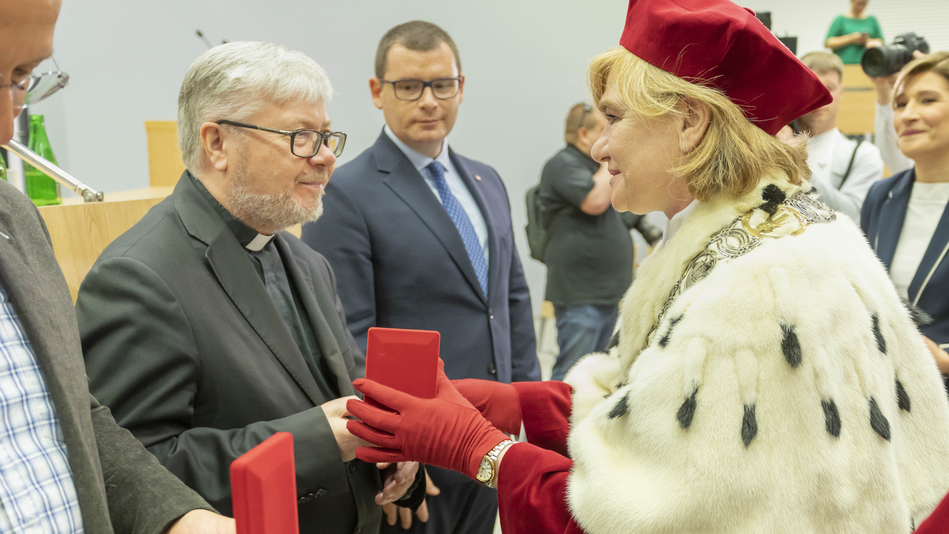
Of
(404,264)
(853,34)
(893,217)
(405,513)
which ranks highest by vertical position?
(853,34)

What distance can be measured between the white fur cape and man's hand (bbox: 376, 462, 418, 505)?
0.63 meters

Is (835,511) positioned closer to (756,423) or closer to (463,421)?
(756,423)

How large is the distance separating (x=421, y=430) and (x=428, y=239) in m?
0.97

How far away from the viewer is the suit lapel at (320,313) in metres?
1.57

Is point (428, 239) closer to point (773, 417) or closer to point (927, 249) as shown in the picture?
point (773, 417)

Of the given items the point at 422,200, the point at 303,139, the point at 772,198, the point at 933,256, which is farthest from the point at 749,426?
the point at 933,256

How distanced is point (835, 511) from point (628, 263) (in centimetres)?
270

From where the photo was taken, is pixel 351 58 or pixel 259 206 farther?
pixel 351 58

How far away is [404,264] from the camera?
2164 millimetres

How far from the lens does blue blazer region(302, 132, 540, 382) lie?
84.0 inches

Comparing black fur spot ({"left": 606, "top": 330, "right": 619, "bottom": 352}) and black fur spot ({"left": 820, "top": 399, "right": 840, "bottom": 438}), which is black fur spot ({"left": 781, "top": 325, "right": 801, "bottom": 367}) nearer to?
black fur spot ({"left": 820, "top": 399, "right": 840, "bottom": 438})

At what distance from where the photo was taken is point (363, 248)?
84.4 inches

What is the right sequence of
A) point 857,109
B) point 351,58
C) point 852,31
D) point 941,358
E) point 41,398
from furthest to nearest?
1. point 857,109
2. point 852,31
3. point 351,58
4. point 941,358
5. point 41,398

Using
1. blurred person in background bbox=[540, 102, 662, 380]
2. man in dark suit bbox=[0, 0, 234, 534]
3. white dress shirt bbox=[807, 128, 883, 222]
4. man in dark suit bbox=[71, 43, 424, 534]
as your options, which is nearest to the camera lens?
white dress shirt bbox=[807, 128, 883, 222]
